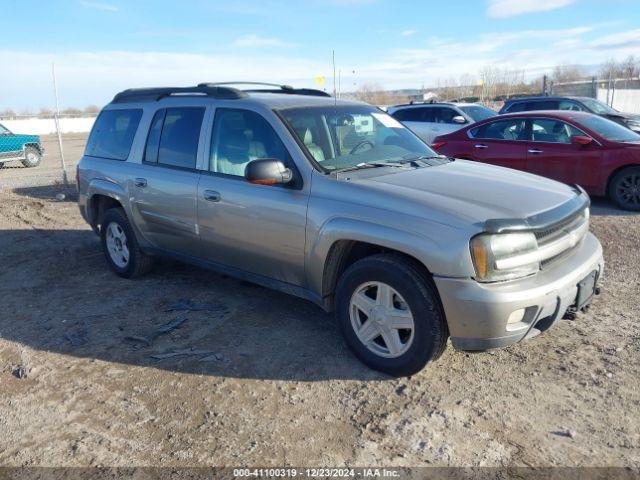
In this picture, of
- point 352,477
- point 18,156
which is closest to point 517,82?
point 18,156

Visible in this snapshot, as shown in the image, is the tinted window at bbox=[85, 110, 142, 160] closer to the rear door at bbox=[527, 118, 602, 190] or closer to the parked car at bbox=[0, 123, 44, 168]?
the rear door at bbox=[527, 118, 602, 190]

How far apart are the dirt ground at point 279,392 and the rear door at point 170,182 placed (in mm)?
660

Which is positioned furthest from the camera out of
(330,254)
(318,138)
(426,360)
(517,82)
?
(517,82)

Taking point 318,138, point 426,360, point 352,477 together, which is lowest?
point 352,477

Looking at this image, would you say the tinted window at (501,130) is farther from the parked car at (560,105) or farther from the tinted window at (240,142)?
the tinted window at (240,142)

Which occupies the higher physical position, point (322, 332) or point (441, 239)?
point (441, 239)

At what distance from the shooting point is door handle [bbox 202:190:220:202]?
4484 millimetres

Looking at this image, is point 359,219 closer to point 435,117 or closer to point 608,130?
point 608,130

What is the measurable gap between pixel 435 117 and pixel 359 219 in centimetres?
1076

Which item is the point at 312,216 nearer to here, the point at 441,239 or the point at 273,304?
the point at 441,239

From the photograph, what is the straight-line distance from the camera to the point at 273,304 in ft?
16.4

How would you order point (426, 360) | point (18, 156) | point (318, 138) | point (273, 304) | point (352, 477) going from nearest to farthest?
point (352, 477), point (426, 360), point (318, 138), point (273, 304), point (18, 156)

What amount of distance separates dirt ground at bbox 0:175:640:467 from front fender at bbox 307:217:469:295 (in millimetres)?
693

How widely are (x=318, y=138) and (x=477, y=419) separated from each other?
231 centimetres
